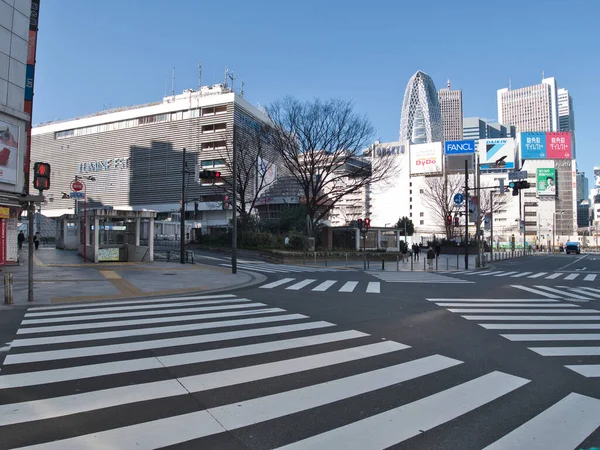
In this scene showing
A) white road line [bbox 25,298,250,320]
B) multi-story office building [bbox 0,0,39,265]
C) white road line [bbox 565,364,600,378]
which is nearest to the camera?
white road line [bbox 565,364,600,378]

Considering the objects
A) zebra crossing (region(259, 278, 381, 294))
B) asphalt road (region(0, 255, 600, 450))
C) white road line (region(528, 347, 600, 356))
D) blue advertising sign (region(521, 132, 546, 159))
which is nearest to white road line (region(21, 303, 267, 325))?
asphalt road (region(0, 255, 600, 450))

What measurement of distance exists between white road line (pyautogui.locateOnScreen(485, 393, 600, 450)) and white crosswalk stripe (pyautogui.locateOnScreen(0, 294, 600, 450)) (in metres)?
0.02

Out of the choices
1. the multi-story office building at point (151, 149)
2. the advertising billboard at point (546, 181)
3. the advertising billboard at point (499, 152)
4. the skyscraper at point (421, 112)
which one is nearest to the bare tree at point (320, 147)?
the multi-story office building at point (151, 149)

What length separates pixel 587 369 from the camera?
5.96 metres

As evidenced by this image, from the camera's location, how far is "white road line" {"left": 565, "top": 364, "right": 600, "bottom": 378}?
573 centimetres

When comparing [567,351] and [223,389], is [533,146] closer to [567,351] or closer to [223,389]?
[567,351]

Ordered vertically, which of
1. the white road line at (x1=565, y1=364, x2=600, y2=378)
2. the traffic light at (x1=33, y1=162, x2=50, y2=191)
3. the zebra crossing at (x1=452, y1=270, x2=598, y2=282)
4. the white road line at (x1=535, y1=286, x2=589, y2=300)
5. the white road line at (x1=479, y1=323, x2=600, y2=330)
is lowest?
the zebra crossing at (x1=452, y1=270, x2=598, y2=282)

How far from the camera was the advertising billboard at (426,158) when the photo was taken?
121500 millimetres

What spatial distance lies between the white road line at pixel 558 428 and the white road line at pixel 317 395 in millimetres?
1565

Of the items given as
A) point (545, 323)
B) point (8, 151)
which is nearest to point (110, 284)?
point (8, 151)

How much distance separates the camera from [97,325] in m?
8.41

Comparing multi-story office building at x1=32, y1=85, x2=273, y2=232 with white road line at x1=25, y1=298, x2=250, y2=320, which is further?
multi-story office building at x1=32, y1=85, x2=273, y2=232

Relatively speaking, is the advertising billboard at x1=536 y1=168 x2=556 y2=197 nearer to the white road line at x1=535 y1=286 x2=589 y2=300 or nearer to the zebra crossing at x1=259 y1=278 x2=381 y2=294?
the white road line at x1=535 y1=286 x2=589 y2=300

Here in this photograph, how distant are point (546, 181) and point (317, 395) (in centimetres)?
12969
